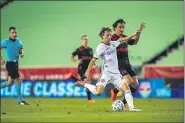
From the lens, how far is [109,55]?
16.0m

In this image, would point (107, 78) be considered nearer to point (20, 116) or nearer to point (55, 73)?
point (20, 116)

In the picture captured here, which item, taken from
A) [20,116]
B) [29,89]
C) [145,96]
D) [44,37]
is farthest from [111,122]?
[44,37]

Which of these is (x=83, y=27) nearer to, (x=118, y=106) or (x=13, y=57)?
(x=13, y=57)

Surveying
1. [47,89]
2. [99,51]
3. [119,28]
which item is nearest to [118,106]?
[99,51]

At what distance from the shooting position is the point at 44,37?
39.8 meters

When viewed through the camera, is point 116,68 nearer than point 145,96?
Yes

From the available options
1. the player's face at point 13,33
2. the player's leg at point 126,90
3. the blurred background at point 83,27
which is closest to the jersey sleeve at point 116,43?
the player's leg at point 126,90

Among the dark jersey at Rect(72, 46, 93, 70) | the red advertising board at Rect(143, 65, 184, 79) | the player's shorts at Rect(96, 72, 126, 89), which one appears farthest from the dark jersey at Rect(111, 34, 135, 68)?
the red advertising board at Rect(143, 65, 184, 79)

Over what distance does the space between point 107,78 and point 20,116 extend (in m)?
2.84

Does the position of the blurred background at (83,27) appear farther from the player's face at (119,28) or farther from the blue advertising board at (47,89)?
the player's face at (119,28)

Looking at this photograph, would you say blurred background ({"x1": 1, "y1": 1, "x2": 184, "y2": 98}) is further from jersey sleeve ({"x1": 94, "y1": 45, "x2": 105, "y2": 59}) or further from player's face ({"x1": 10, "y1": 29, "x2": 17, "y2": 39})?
jersey sleeve ({"x1": 94, "y1": 45, "x2": 105, "y2": 59})

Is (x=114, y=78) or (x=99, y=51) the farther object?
(x=114, y=78)

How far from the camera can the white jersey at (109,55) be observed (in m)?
15.9

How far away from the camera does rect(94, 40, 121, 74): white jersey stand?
15.9m
